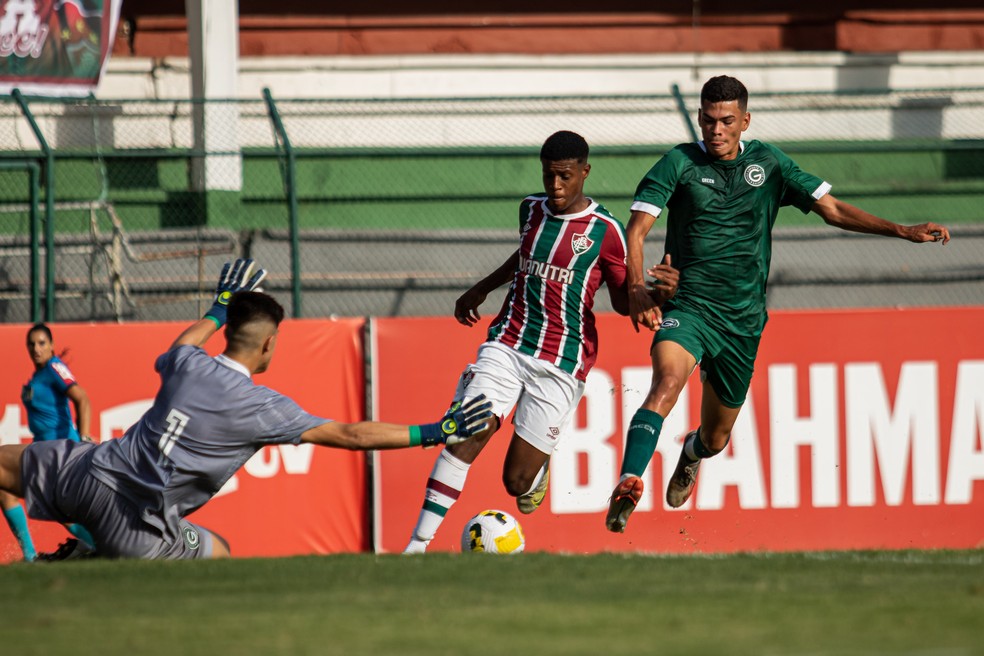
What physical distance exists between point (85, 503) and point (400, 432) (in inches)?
71.5

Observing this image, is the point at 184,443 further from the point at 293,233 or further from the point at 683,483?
the point at 293,233

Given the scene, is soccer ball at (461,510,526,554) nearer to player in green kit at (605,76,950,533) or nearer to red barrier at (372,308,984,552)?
player in green kit at (605,76,950,533)

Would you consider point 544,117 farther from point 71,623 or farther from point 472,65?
point 71,623

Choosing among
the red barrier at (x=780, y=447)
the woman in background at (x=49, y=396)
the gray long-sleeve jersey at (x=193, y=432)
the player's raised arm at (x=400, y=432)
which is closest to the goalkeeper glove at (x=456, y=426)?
the player's raised arm at (x=400, y=432)

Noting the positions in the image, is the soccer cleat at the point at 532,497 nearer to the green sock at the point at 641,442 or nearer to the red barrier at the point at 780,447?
the green sock at the point at 641,442

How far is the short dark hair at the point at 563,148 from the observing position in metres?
7.95

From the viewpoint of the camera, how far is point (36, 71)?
1533cm

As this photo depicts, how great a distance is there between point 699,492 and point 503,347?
153 inches

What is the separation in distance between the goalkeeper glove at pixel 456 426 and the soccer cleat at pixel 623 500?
81cm

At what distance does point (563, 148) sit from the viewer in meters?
7.94

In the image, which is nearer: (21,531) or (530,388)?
(530,388)

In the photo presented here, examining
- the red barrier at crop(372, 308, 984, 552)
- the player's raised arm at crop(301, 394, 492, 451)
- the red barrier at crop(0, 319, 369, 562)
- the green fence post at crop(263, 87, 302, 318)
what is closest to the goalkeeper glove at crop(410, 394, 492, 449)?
the player's raised arm at crop(301, 394, 492, 451)

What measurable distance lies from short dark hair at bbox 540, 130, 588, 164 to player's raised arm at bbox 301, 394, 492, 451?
183 cm

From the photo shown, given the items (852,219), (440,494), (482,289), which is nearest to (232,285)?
(482,289)
